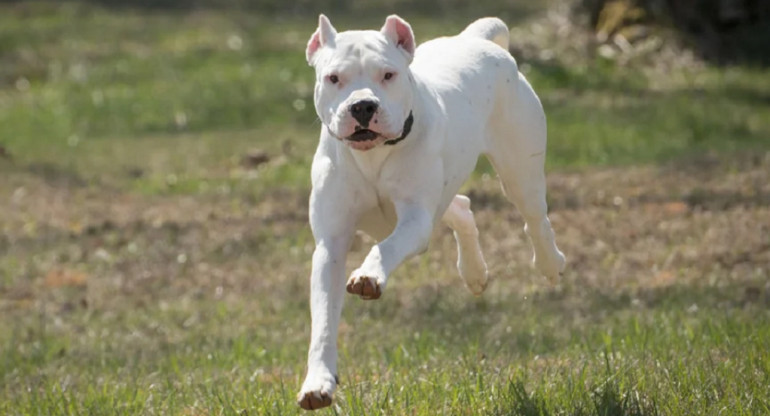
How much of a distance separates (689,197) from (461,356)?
606cm

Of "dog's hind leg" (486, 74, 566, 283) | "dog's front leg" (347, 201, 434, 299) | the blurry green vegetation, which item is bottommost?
the blurry green vegetation

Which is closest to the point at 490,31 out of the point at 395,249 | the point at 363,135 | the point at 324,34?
the point at 324,34

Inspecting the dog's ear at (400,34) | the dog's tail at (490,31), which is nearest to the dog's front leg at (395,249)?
the dog's ear at (400,34)

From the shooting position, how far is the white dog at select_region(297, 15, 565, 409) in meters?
5.79

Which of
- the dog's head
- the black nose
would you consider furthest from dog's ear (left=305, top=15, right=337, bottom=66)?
the black nose

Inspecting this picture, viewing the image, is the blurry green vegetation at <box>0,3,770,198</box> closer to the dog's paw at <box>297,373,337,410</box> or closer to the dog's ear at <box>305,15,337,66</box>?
the dog's ear at <box>305,15,337,66</box>

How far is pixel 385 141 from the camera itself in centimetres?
598

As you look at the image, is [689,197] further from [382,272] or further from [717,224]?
[382,272]

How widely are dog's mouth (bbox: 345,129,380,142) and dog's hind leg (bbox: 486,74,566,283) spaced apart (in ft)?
5.40

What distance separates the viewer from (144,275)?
12.4 metres

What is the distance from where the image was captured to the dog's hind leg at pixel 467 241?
25.7 feet

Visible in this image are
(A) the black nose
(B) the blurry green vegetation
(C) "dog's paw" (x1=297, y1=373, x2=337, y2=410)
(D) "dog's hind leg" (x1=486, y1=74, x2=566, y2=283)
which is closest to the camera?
(C) "dog's paw" (x1=297, y1=373, x2=337, y2=410)

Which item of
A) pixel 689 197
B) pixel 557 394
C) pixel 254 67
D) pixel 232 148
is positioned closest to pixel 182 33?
pixel 254 67

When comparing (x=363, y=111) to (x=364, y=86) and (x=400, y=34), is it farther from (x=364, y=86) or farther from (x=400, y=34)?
(x=400, y=34)
